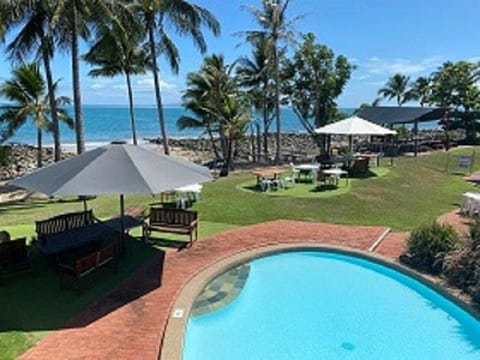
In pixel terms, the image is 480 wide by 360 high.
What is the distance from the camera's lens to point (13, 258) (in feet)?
29.3

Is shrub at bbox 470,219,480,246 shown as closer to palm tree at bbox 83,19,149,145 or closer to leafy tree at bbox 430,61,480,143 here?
palm tree at bbox 83,19,149,145

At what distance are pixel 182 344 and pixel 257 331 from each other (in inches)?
65.3

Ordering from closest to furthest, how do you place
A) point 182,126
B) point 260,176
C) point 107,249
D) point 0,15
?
point 107,249 < point 0,15 < point 260,176 < point 182,126

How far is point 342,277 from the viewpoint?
10219 mm

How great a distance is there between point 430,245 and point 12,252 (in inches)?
365

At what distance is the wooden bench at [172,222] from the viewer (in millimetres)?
11359

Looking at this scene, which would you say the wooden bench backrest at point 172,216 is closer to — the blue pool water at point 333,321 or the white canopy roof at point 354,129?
the blue pool water at point 333,321

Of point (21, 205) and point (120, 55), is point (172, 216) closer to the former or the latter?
point (21, 205)

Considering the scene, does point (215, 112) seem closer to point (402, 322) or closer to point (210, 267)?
point (210, 267)

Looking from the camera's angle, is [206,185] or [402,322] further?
[206,185]

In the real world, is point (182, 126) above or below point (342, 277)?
above

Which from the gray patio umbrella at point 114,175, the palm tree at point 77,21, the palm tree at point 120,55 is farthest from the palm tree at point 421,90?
the gray patio umbrella at point 114,175

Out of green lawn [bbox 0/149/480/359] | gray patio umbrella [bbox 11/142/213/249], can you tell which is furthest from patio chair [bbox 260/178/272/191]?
gray patio umbrella [bbox 11/142/213/249]

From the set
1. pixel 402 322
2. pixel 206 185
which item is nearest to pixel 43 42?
pixel 206 185
